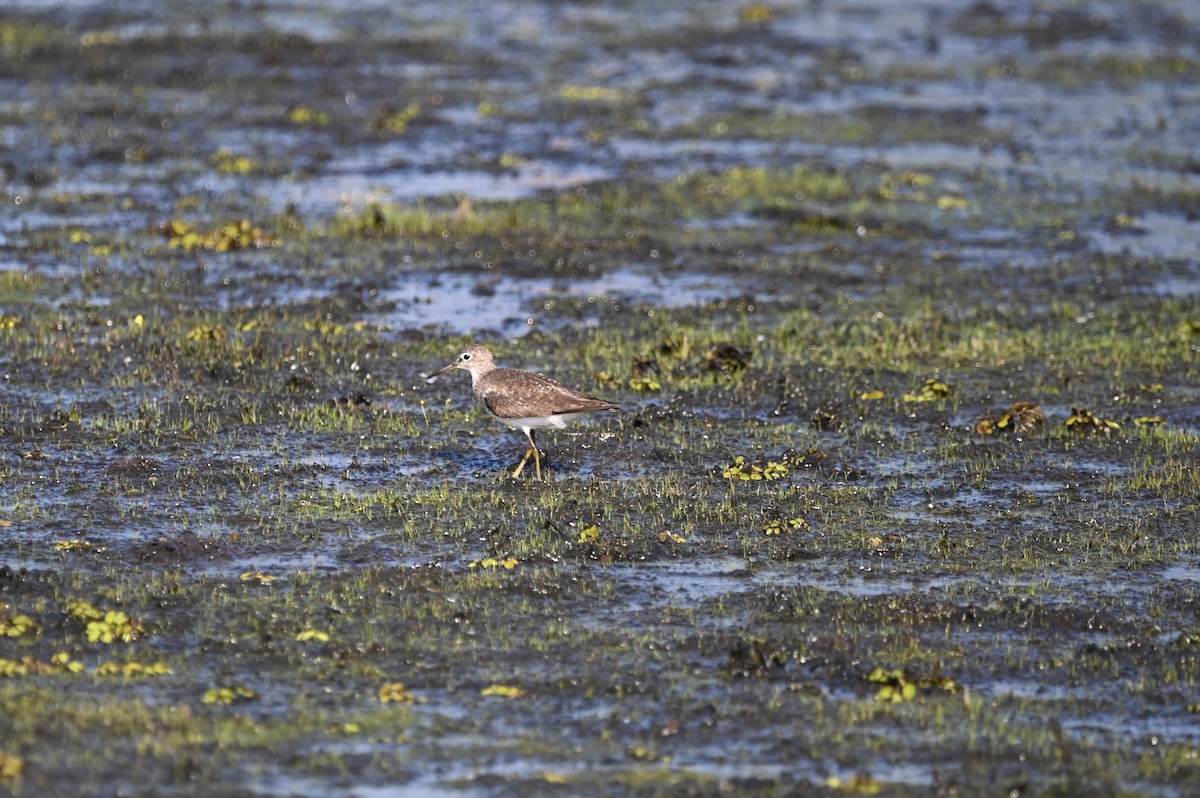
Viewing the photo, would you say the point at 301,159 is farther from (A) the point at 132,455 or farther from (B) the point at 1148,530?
(B) the point at 1148,530

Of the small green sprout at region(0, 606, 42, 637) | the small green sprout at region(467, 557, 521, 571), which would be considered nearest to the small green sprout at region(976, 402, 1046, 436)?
the small green sprout at region(467, 557, 521, 571)

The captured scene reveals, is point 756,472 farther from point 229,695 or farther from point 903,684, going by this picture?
point 229,695

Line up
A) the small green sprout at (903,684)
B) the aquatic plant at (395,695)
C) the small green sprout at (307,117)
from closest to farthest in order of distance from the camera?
the aquatic plant at (395,695)
the small green sprout at (903,684)
the small green sprout at (307,117)

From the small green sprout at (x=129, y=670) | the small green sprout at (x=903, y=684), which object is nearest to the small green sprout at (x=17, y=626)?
the small green sprout at (x=129, y=670)

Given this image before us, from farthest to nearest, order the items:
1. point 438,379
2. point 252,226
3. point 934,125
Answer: point 934,125, point 252,226, point 438,379

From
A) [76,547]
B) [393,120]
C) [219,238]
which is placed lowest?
[76,547]

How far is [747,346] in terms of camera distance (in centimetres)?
1811

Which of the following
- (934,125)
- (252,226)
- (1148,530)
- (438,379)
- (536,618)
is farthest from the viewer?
(934,125)

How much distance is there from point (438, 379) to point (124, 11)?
2440 cm

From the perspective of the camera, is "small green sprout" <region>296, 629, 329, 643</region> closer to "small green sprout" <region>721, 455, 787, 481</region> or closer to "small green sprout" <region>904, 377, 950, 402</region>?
"small green sprout" <region>721, 455, 787, 481</region>

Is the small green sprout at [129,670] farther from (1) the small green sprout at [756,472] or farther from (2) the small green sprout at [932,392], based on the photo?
(2) the small green sprout at [932,392]

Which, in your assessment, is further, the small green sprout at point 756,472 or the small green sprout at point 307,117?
the small green sprout at point 307,117

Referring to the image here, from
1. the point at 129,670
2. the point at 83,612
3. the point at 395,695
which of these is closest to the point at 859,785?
the point at 395,695

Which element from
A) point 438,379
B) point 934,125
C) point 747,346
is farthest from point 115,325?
point 934,125
